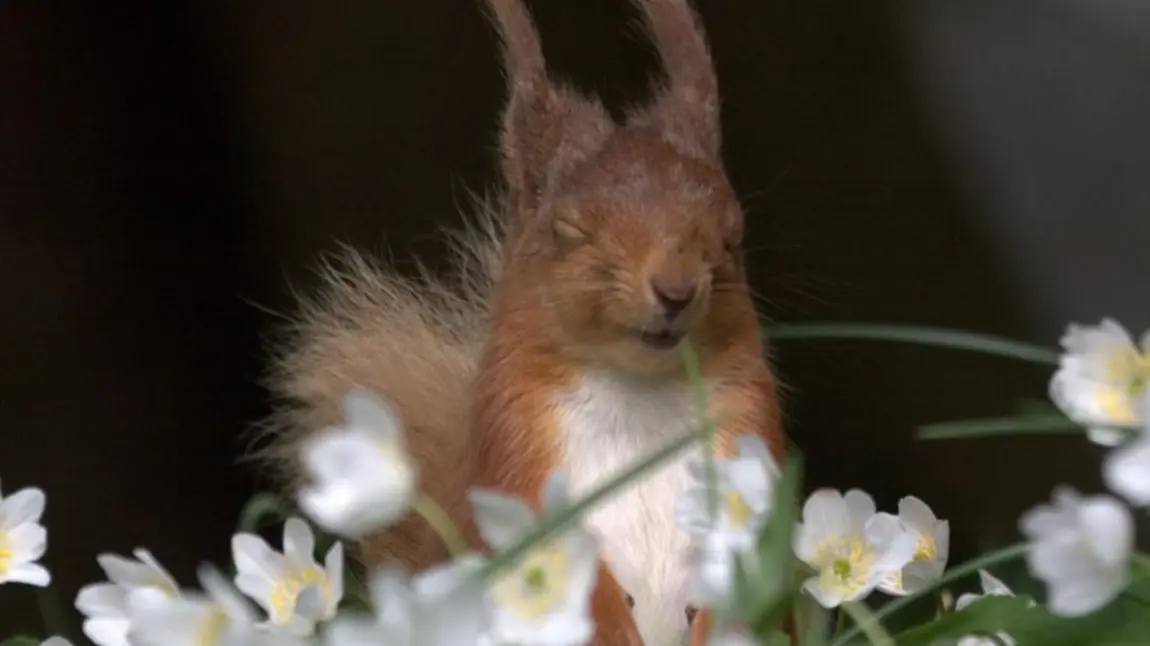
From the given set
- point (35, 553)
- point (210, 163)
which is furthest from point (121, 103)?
point (35, 553)

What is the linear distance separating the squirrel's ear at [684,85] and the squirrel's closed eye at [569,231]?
8cm

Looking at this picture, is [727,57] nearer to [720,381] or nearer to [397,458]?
[720,381]

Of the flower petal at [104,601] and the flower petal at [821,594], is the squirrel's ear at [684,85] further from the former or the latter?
the flower petal at [104,601]

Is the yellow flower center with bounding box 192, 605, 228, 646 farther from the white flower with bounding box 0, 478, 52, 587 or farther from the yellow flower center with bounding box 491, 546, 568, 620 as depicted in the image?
the white flower with bounding box 0, 478, 52, 587

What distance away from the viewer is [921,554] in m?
0.55

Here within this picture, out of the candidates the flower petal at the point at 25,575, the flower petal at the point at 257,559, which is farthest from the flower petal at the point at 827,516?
the flower petal at the point at 25,575

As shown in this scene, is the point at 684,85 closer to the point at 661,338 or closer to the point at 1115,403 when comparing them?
the point at 661,338

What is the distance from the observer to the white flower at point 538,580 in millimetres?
333

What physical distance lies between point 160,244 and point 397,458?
67 centimetres

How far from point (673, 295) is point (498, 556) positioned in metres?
0.23

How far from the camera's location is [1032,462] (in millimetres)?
930

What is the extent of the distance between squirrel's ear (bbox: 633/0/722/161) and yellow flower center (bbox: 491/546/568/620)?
1.06 feet

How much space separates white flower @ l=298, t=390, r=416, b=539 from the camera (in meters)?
0.34

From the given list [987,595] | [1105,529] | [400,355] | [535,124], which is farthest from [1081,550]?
[400,355]
